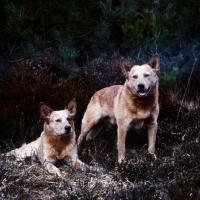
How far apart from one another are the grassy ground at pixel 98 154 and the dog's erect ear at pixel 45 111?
606 mm

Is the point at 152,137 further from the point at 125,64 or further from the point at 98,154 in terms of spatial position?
the point at 125,64

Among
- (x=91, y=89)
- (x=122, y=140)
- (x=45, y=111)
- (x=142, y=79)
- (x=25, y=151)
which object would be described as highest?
(x=142, y=79)

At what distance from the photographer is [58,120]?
6082mm

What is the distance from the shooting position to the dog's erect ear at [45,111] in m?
6.14

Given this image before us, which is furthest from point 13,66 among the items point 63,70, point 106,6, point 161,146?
point 161,146

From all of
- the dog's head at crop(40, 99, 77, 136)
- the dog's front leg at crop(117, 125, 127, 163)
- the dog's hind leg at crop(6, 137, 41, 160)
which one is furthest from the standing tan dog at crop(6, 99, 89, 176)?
the dog's front leg at crop(117, 125, 127, 163)

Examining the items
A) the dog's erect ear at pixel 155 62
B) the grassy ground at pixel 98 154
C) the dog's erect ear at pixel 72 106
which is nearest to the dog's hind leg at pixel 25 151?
the grassy ground at pixel 98 154

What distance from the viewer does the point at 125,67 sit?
263 inches

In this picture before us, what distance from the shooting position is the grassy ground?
4.90 meters

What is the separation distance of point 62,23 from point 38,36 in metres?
0.65

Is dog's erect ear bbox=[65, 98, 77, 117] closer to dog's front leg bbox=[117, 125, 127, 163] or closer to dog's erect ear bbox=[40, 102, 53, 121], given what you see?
dog's erect ear bbox=[40, 102, 53, 121]

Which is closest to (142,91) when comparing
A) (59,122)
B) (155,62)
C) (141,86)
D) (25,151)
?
(141,86)

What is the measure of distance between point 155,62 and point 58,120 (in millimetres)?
1535

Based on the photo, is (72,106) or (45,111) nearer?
(45,111)
